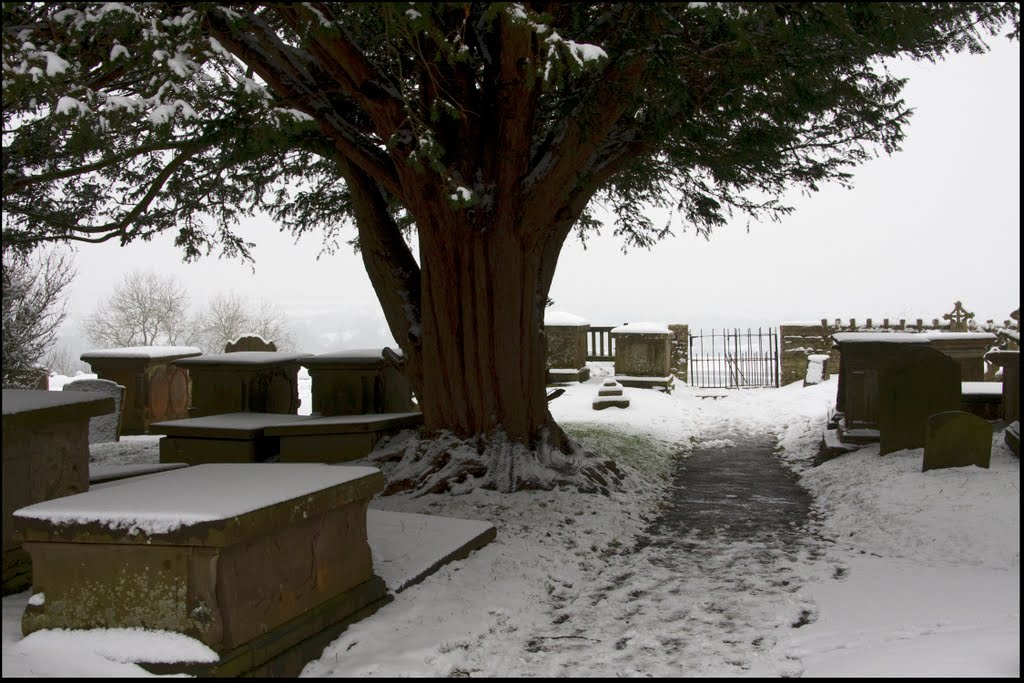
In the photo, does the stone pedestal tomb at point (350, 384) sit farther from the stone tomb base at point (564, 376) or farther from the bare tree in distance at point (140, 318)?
the bare tree in distance at point (140, 318)

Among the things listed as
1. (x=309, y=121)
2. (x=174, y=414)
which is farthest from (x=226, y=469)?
(x=174, y=414)

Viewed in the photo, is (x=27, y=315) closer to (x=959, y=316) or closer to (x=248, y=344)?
(x=248, y=344)

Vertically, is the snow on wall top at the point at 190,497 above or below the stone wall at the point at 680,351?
below

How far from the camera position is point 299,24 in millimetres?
6160

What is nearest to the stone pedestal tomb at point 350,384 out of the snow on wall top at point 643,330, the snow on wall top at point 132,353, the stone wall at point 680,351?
the snow on wall top at point 132,353

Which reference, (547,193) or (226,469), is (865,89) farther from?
(226,469)

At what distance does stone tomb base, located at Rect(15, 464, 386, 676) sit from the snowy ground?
4.6 inches

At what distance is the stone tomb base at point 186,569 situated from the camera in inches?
143

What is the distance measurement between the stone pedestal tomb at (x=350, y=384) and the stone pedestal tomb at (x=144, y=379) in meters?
4.66

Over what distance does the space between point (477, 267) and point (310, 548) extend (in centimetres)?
437

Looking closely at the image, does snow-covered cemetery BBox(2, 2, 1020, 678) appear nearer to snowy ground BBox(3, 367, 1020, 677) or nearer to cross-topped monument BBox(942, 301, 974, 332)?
snowy ground BBox(3, 367, 1020, 677)

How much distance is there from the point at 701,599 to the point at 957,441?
405cm

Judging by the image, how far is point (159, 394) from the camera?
1490 cm

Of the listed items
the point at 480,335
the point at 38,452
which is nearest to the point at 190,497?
the point at 38,452
